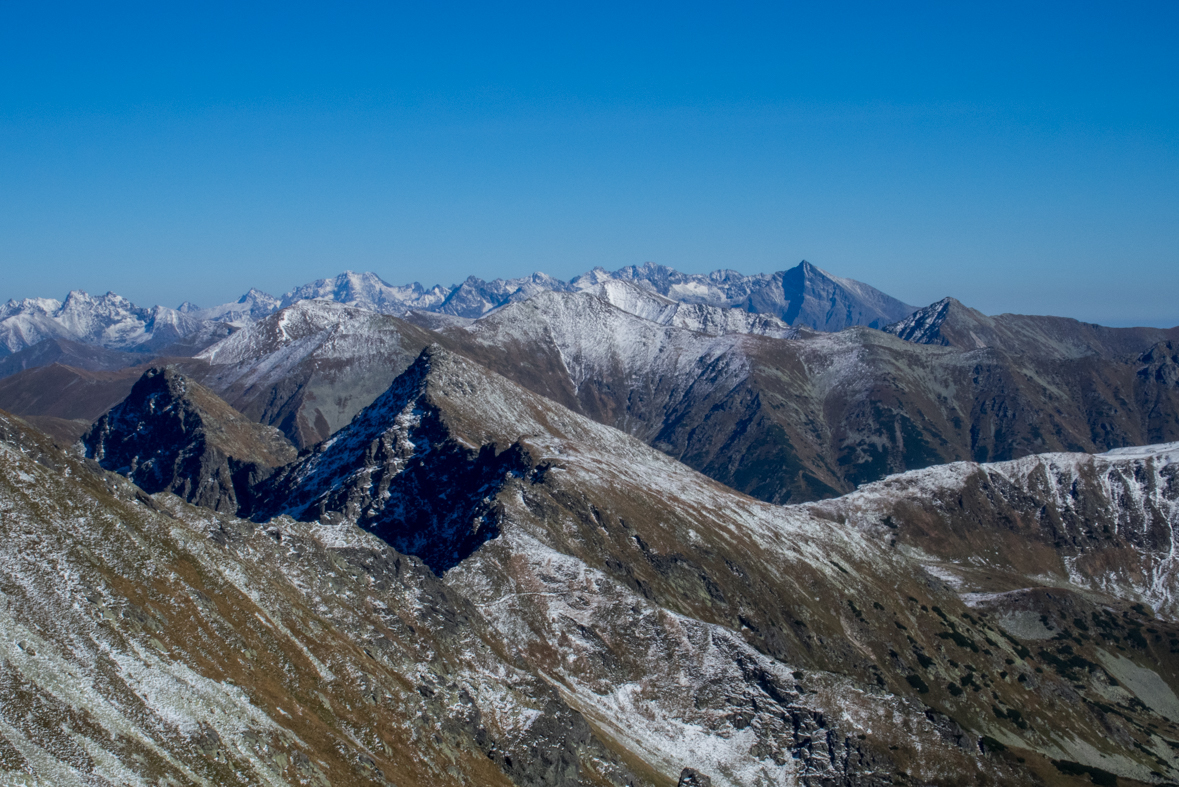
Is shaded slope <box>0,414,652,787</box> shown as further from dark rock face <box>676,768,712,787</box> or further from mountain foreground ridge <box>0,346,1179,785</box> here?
dark rock face <box>676,768,712,787</box>

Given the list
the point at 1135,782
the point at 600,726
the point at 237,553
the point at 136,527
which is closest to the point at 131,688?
the point at 136,527

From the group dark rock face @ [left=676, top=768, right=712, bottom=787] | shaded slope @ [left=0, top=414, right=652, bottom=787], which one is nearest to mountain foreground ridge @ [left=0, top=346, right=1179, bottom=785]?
shaded slope @ [left=0, top=414, right=652, bottom=787]

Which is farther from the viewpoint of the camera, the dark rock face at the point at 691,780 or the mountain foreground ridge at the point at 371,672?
the dark rock face at the point at 691,780

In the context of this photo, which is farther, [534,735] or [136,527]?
[534,735]

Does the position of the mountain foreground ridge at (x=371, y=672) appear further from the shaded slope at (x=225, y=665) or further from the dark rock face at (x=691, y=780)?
the dark rock face at (x=691, y=780)

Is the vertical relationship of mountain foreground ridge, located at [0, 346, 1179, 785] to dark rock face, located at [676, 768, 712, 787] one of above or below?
above

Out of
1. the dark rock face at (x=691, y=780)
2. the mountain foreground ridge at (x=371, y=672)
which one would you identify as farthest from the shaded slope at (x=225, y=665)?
the dark rock face at (x=691, y=780)

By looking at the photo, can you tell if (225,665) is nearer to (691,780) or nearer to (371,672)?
(371,672)

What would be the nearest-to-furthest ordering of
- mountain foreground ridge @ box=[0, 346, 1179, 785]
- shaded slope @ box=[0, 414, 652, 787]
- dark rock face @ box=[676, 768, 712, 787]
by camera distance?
shaded slope @ box=[0, 414, 652, 787] → mountain foreground ridge @ box=[0, 346, 1179, 785] → dark rock face @ box=[676, 768, 712, 787]

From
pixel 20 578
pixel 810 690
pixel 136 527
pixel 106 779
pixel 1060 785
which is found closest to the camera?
pixel 106 779

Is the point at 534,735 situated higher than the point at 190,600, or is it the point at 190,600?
the point at 190,600

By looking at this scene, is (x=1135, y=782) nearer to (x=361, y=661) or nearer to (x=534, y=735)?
(x=534, y=735)
